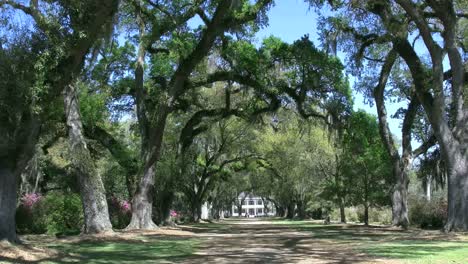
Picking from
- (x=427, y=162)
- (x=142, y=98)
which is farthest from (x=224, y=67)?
(x=427, y=162)

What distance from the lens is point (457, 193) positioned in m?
20.5

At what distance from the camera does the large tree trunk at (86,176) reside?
2064cm

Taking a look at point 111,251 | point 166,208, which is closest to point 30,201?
point 111,251

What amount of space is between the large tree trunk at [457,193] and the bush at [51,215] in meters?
16.8

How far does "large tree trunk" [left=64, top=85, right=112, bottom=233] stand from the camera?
67.7ft

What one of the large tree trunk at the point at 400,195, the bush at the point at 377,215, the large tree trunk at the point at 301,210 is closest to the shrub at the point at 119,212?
the large tree trunk at the point at 400,195

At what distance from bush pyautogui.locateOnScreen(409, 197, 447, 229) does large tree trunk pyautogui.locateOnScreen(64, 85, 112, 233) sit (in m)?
18.7

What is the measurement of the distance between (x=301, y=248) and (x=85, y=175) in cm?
900

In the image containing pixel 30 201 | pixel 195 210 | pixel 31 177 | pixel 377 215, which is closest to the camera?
pixel 30 201

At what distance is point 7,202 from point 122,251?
12.9ft

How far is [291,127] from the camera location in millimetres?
44938

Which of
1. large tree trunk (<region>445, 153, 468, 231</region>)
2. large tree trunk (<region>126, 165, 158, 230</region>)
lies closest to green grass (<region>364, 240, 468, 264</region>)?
large tree trunk (<region>445, 153, 468, 231</region>)

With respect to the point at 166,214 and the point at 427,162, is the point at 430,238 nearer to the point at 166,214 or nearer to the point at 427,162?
the point at 427,162

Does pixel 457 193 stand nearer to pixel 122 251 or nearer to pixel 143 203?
pixel 122 251
